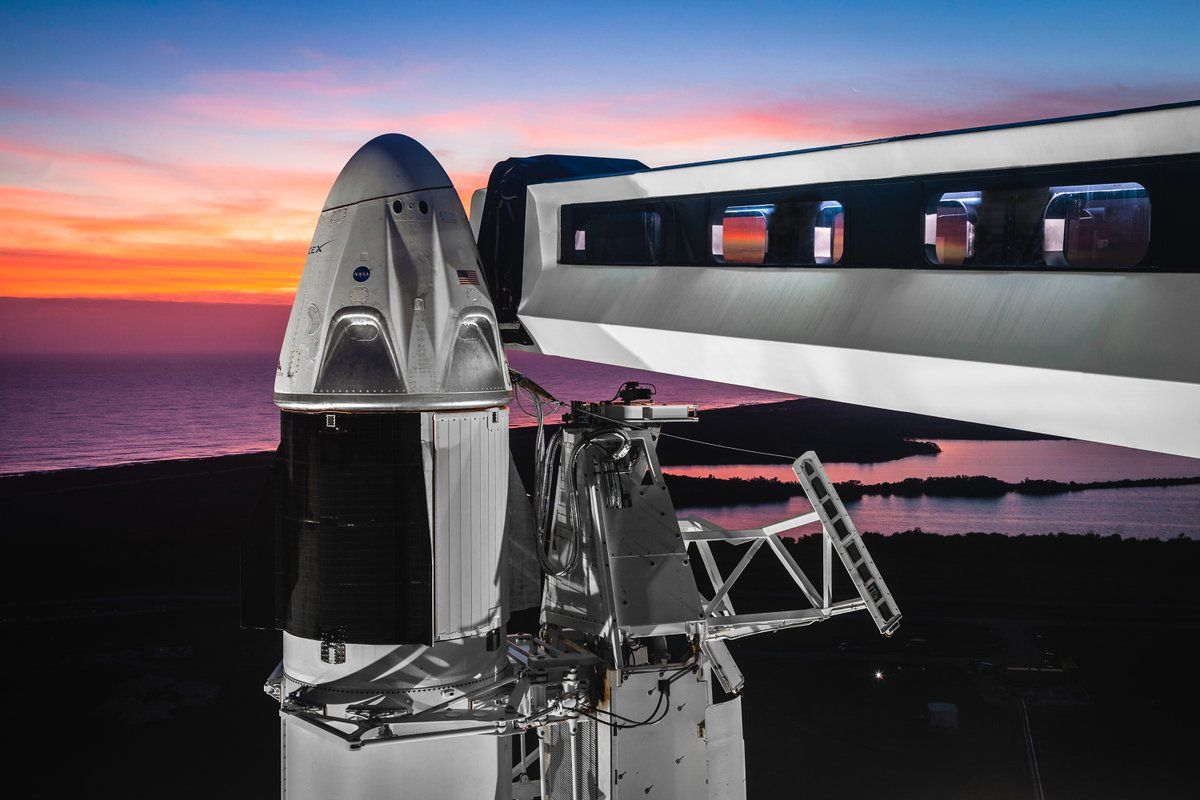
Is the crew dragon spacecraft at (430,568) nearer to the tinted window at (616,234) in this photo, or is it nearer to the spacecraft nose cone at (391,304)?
the spacecraft nose cone at (391,304)

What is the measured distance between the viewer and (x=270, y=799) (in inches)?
1143

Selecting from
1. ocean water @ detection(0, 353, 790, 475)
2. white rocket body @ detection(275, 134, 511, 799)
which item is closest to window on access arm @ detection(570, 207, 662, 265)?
white rocket body @ detection(275, 134, 511, 799)

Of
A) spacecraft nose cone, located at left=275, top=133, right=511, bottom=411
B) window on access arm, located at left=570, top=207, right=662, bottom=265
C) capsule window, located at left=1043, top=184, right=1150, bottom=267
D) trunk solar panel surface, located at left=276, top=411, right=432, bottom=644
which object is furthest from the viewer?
window on access arm, located at left=570, top=207, right=662, bottom=265

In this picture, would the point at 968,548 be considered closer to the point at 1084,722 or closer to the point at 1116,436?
the point at 1084,722

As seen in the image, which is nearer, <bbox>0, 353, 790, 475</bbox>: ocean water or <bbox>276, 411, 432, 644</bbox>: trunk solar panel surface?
<bbox>276, 411, 432, 644</bbox>: trunk solar panel surface

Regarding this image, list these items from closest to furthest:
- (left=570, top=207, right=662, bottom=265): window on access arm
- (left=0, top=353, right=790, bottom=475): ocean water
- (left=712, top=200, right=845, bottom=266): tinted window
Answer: (left=712, top=200, right=845, bottom=266): tinted window → (left=570, top=207, right=662, bottom=265): window on access arm → (left=0, top=353, right=790, bottom=475): ocean water

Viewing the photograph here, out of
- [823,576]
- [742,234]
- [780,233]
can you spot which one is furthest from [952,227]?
[823,576]

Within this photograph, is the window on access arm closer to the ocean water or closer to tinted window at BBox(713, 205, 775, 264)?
tinted window at BBox(713, 205, 775, 264)

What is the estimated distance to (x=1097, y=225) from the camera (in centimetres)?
857

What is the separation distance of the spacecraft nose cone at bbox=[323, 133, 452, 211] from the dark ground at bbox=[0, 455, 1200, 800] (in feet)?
69.5

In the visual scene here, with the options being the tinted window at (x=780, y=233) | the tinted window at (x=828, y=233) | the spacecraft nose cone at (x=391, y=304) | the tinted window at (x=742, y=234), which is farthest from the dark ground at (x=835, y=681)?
the tinted window at (x=828, y=233)

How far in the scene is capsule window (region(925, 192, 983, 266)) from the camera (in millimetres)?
9633

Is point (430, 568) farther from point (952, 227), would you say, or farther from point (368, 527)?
point (952, 227)

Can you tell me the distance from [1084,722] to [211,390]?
174496mm
